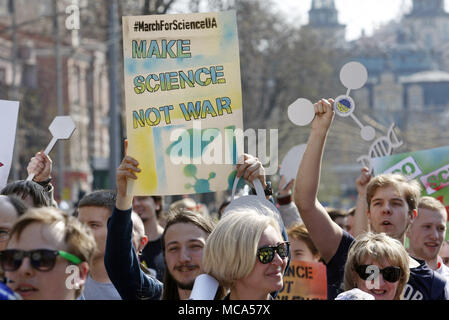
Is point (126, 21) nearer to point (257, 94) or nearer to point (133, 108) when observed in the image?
point (133, 108)

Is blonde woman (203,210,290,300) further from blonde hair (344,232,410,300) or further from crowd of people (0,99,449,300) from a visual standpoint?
blonde hair (344,232,410,300)

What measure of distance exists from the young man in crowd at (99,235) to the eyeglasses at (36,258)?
148 centimetres

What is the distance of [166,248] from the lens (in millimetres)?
4746

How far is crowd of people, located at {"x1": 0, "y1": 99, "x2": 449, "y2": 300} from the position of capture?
11.9 feet

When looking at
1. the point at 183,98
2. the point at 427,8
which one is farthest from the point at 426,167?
the point at 427,8

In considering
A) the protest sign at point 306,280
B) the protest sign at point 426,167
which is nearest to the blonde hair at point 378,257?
the protest sign at point 306,280

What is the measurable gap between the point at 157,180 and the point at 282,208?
6.68 ft

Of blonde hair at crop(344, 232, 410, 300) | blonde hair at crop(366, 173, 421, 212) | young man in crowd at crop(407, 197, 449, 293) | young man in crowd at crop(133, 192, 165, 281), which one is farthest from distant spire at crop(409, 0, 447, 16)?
blonde hair at crop(344, 232, 410, 300)

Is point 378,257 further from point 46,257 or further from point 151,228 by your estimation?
point 151,228

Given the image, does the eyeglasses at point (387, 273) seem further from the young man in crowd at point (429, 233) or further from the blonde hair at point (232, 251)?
the young man in crowd at point (429, 233)

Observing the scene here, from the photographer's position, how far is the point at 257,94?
46.5m

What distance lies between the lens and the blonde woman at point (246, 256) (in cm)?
396
